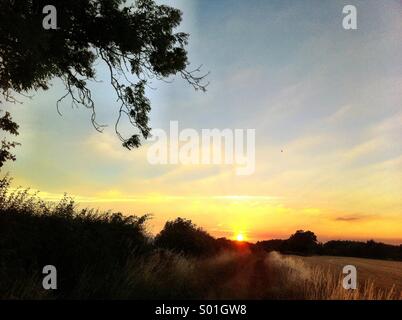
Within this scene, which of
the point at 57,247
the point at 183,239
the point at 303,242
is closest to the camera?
the point at 57,247

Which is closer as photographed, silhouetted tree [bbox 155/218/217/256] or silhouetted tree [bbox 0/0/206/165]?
silhouetted tree [bbox 0/0/206/165]

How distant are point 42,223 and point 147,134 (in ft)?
18.5

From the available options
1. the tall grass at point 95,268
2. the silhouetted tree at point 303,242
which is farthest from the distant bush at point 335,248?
the tall grass at point 95,268

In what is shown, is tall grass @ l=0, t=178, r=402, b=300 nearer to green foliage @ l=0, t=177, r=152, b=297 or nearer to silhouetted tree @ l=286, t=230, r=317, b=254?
green foliage @ l=0, t=177, r=152, b=297

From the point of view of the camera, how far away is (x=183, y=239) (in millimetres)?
28344

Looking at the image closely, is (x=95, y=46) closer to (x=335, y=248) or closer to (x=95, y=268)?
(x=95, y=268)

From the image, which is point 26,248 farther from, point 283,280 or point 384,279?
point 384,279

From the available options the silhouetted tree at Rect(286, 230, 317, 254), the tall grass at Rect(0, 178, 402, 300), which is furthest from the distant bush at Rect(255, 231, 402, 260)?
the tall grass at Rect(0, 178, 402, 300)

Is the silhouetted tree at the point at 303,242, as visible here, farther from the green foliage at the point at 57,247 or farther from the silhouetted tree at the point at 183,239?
the green foliage at the point at 57,247

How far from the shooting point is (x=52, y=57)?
16.2 meters

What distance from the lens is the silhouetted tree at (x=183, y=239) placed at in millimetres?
27750

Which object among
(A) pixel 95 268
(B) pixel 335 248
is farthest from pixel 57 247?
(B) pixel 335 248

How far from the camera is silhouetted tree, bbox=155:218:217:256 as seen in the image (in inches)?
1093

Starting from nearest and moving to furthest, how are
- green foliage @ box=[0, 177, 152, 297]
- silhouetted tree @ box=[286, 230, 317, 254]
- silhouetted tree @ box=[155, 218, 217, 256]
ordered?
green foliage @ box=[0, 177, 152, 297], silhouetted tree @ box=[155, 218, 217, 256], silhouetted tree @ box=[286, 230, 317, 254]
